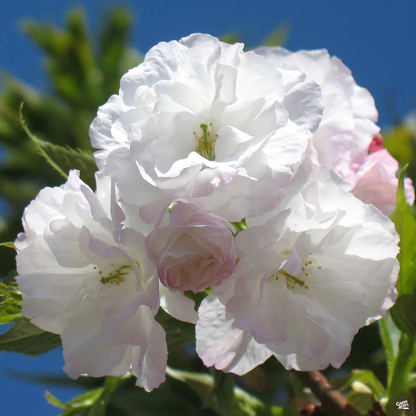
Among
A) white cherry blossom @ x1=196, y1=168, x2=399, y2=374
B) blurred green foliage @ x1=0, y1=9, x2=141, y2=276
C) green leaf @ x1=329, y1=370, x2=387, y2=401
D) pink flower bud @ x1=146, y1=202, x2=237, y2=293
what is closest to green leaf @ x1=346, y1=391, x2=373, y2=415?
green leaf @ x1=329, y1=370, x2=387, y2=401

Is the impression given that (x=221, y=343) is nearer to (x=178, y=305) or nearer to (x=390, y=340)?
(x=178, y=305)

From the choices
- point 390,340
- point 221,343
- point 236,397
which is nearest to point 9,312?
point 221,343

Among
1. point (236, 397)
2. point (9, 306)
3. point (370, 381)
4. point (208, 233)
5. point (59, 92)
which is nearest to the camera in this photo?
point (208, 233)

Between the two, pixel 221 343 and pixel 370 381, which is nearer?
pixel 221 343

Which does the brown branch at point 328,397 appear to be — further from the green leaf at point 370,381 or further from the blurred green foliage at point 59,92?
the blurred green foliage at point 59,92

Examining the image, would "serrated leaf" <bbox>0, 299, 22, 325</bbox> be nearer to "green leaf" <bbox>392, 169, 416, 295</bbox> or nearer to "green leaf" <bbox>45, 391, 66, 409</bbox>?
"green leaf" <bbox>45, 391, 66, 409</bbox>

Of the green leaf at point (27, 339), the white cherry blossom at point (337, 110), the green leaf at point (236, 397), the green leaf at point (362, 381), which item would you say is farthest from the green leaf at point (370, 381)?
the green leaf at point (27, 339)
